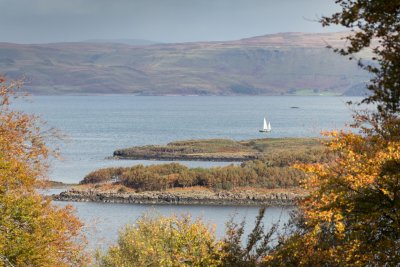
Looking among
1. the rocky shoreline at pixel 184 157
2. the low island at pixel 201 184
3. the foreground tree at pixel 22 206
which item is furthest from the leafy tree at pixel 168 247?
the rocky shoreline at pixel 184 157

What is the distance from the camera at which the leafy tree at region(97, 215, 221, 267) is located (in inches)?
765

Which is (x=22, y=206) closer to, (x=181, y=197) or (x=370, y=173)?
(x=370, y=173)

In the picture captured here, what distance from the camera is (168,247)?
79.0 feet

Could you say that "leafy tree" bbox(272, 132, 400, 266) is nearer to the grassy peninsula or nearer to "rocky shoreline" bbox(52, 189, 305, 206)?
"rocky shoreline" bbox(52, 189, 305, 206)

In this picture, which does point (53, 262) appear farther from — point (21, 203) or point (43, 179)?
point (43, 179)

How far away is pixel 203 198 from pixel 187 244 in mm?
64313

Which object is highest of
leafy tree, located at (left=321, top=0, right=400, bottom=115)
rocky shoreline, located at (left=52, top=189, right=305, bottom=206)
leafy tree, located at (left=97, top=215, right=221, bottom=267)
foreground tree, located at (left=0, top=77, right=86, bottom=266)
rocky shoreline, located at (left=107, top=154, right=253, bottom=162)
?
leafy tree, located at (left=321, top=0, right=400, bottom=115)

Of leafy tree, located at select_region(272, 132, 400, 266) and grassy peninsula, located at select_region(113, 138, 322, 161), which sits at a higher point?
leafy tree, located at select_region(272, 132, 400, 266)

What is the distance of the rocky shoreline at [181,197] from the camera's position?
270 ft

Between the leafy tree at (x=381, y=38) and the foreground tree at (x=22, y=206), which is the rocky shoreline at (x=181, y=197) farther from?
the leafy tree at (x=381, y=38)

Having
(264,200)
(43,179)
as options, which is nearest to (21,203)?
(43,179)

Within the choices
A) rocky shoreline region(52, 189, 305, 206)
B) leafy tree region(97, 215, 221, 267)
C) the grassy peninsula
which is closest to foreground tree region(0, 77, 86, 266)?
leafy tree region(97, 215, 221, 267)

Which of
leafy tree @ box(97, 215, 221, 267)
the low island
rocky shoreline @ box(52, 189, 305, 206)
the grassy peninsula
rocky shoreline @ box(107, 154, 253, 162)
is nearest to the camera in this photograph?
leafy tree @ box(97, 215, 221, 267)

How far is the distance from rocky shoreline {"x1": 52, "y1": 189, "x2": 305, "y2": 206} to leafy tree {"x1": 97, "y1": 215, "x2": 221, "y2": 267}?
47.2 meters
